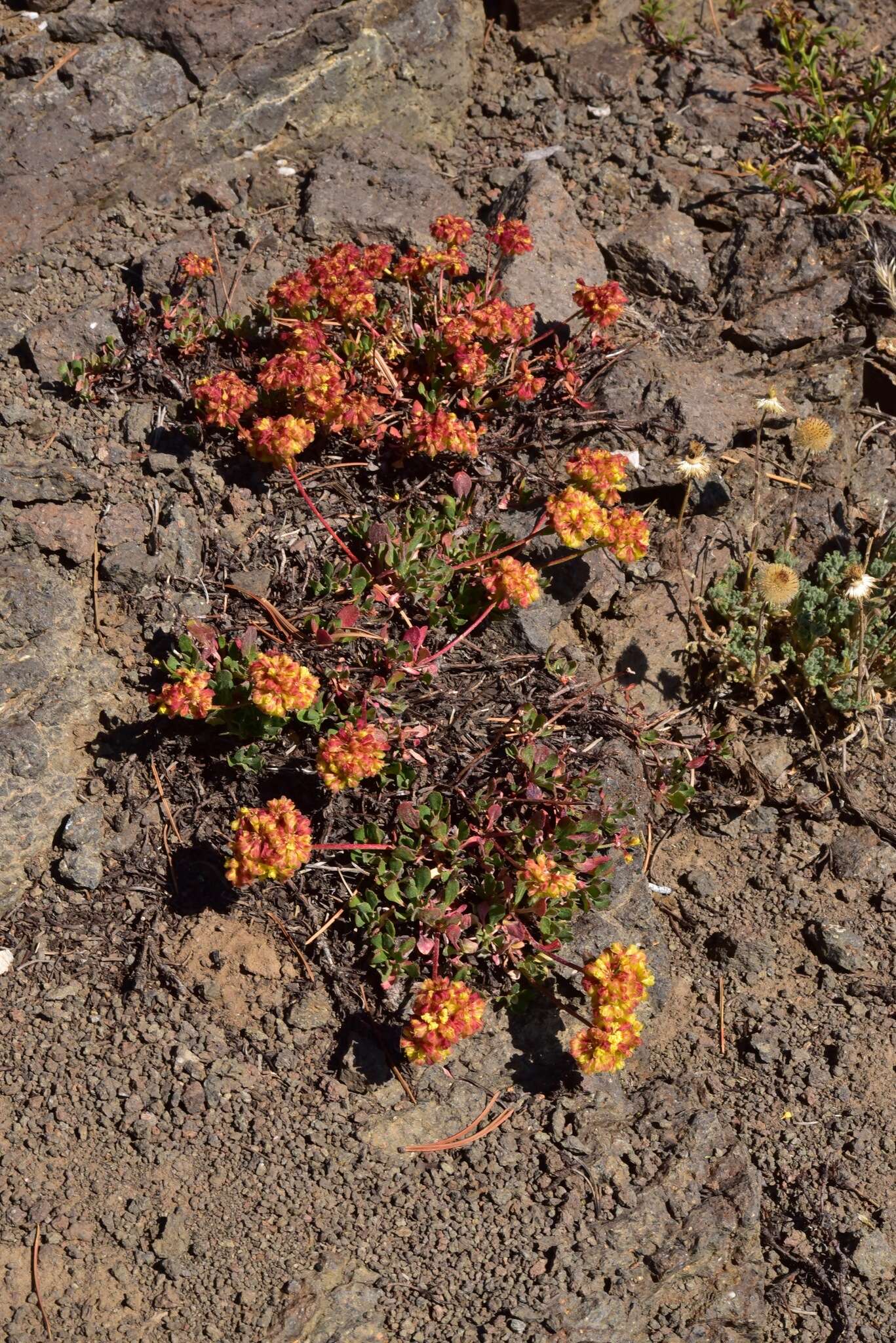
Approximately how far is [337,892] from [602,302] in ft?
8.40

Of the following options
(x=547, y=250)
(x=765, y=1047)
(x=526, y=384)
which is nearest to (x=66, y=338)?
(x=526, y=384)

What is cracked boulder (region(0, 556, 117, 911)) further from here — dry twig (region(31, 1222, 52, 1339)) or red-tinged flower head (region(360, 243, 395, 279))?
red-tinged flower head (region(360, 243, 395, 279))

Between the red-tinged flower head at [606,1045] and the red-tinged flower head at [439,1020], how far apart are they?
322 millimetres

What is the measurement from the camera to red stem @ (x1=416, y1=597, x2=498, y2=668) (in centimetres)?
396

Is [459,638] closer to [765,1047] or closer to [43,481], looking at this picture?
[43,481]

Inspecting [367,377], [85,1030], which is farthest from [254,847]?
[367,377]

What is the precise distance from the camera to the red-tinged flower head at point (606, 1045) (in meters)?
3.23

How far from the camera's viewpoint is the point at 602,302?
14.5 ft

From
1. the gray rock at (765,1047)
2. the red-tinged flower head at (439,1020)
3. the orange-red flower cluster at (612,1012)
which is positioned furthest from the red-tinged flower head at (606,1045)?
the gray rock at (765,1047)

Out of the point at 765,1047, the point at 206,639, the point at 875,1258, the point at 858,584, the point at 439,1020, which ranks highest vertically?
the point at 206,639

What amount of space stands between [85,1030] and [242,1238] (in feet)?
2.73

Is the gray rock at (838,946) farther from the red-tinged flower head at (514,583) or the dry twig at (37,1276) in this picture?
the dry twig at (37,1276)

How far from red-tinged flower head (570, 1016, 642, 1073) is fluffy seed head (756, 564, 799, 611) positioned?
67.2 inches

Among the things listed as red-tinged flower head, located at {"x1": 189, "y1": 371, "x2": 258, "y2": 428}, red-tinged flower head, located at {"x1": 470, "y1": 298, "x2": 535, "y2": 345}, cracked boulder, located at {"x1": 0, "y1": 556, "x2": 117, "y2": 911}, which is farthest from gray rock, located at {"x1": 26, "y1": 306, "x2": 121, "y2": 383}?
red-tinged flower head, located at {"x1": 470, "y1": 298, "x2": 535, "y2": 345}
